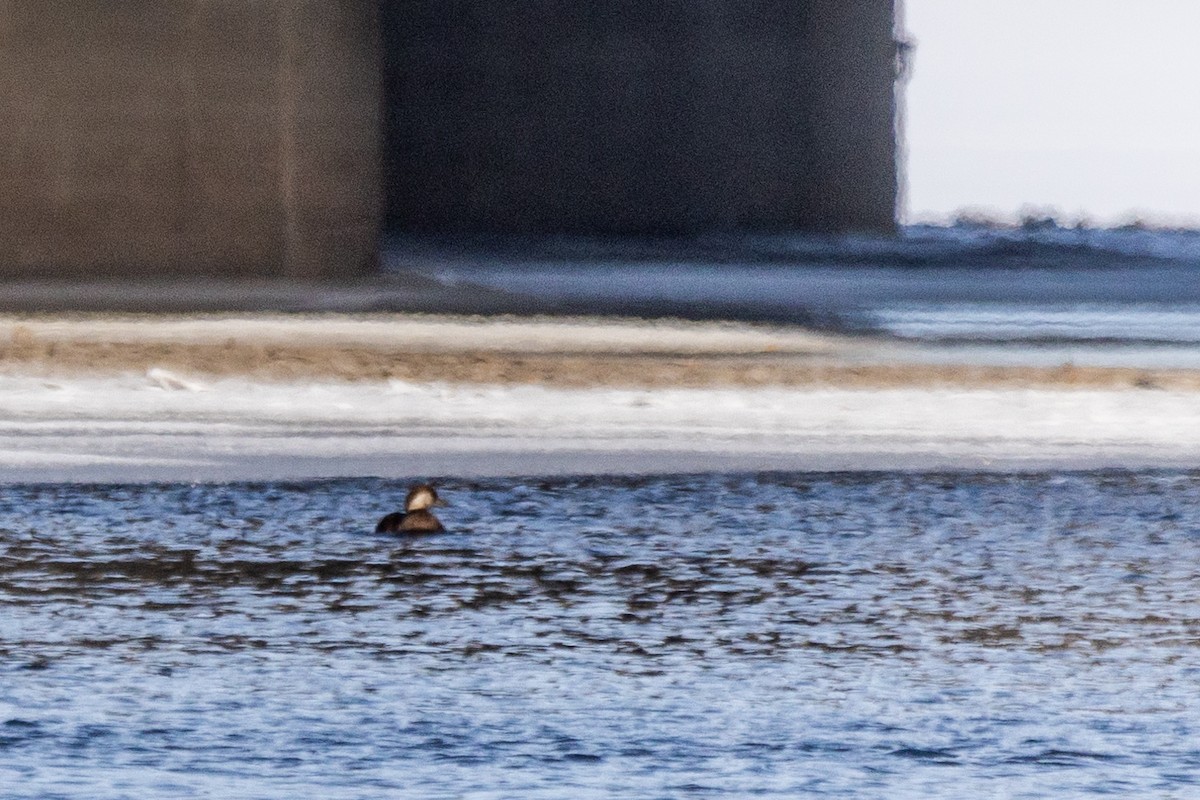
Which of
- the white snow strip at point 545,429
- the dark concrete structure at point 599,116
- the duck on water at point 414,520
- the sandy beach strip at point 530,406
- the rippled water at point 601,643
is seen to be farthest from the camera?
the dark concrete structure at point 599,116

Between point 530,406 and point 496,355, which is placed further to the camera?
point 496,355

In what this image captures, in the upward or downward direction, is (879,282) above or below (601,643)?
above

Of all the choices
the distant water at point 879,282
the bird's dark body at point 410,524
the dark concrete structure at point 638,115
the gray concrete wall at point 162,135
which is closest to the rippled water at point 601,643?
the bird's dark body at point 410,524

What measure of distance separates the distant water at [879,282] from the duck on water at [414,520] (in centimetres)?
1044

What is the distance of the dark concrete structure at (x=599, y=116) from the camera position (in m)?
47.3

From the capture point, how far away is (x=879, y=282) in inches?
1332

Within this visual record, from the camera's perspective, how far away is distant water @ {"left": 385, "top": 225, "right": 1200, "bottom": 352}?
75.6 feet

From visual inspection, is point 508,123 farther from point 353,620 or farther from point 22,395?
point 353,620

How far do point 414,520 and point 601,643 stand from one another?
2191 millimetres

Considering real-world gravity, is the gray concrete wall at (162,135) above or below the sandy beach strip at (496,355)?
above

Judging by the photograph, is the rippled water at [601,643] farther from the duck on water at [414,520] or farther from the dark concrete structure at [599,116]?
the dark concrete structure at [599,116]

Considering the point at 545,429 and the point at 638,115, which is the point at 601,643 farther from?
the point at 638,115

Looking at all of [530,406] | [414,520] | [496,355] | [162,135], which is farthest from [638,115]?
[414,520]

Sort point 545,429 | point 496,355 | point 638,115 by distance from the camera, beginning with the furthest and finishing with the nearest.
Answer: point 638,115
point 496,355
point 545,429
